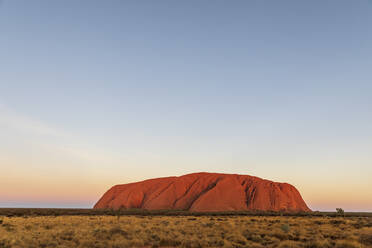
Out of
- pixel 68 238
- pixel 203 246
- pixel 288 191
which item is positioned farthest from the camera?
pixel 288 191

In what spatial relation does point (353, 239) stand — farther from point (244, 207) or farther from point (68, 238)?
point (244, 207)

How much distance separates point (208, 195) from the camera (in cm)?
7269

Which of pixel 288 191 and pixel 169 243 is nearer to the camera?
pixel 169 243

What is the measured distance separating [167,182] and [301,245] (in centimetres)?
7563

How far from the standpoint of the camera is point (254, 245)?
13.7 metres

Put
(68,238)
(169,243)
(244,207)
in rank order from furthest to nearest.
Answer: (244,207)
(68,238)
(169,243)

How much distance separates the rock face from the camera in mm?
72500

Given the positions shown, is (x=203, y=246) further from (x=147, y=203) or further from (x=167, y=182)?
(x=167, y=182)

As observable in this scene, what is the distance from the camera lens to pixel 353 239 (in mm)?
15078

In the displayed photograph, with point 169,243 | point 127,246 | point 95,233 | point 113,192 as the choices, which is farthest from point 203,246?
point 113,192

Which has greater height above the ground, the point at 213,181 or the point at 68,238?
the point at 213,181

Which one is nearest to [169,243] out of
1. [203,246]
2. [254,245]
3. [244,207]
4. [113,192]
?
[203,246]

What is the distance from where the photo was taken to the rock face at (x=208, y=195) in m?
72.5

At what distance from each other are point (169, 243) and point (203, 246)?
1.95 m
